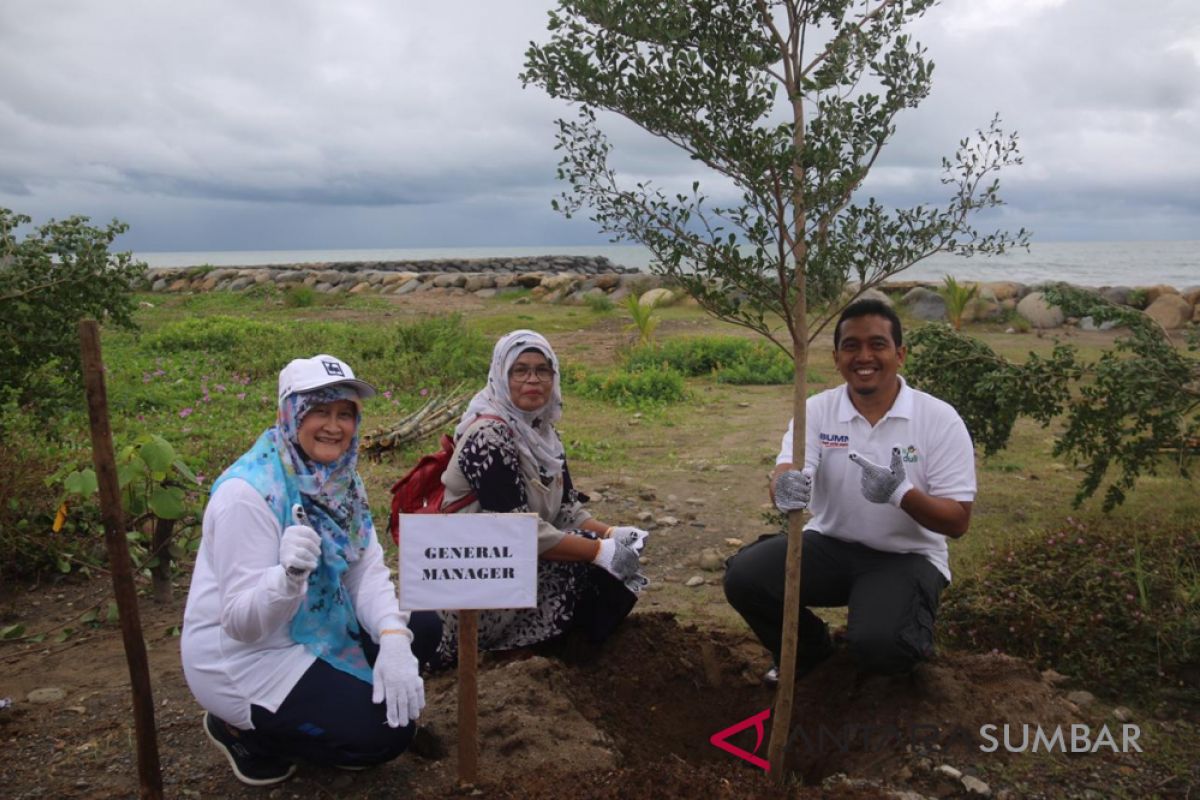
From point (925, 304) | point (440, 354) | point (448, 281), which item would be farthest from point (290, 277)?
A: point (440, 354)

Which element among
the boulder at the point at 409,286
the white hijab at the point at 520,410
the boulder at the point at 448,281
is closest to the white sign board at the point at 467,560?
the white hijab at the point at 520,410

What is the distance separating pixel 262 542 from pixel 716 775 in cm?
143

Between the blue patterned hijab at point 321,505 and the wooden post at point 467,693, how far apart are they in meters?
0.49

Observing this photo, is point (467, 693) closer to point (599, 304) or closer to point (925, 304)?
point (599, 304)

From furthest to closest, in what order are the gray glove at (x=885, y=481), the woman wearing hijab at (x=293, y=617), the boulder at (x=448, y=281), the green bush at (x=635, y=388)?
the boulder at (x=448, y=281), the green bush at (x=635, y=388), the gray glove at (x=885, y=481), the woman wearing hijab at (x=293, y=617)

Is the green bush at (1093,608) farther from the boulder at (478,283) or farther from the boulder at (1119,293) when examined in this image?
the boulder at (478,283)

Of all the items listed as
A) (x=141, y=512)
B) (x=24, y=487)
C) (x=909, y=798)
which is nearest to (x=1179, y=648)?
(x=909, y=798)

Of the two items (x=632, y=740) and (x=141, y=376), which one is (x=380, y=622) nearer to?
(x=632, y=740)

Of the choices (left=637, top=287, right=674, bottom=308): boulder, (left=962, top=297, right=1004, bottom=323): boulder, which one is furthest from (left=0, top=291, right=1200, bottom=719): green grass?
(left=637, top=287, right=674, bottom=308): boulder

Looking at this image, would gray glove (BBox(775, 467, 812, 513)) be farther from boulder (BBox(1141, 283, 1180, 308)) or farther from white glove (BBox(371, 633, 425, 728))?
boulder (BBox(1141, 283, 1180, 308))

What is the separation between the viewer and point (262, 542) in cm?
262

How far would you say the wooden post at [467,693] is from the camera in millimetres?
2543

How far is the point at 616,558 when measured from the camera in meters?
3.64

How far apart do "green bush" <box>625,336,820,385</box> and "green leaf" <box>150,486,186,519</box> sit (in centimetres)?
725
